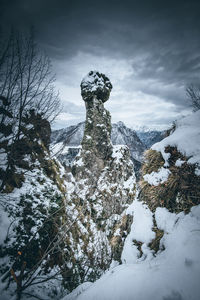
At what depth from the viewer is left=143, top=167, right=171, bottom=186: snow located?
2457 millimetres

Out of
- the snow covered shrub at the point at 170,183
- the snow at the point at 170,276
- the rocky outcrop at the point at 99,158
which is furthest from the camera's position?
the rocky outcrop at the point at 99,158

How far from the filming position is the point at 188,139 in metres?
2.31

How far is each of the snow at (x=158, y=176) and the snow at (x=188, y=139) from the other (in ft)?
0.72

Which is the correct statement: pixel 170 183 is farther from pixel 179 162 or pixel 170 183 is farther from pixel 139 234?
pixel 139 234

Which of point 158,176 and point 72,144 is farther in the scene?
point 72,144

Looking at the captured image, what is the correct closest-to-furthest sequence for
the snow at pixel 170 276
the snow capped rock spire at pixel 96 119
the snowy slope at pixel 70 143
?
the snow at pixel 170 276, the snowy slope at pixel 70 143, the snow capped rock spire at pixel 96 119

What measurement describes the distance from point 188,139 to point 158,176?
3.08ft

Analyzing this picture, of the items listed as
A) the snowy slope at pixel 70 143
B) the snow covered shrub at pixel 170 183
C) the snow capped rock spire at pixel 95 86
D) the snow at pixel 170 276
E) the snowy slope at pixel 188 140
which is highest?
the snow capped rock spire at pixel 95 86

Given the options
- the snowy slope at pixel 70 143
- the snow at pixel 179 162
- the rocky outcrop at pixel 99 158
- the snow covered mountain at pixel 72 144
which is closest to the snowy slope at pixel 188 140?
the snow at pixel 179 162

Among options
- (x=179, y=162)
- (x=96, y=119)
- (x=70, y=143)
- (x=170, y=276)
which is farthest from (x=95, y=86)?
(x=170, y=276)

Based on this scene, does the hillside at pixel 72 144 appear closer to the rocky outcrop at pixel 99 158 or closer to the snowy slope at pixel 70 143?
the snowy slope at pixel 70 143

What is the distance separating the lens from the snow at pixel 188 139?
7.08 ft

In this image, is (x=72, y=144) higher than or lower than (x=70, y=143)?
higher

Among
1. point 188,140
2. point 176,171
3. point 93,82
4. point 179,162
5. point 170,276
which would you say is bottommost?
point 170,276
